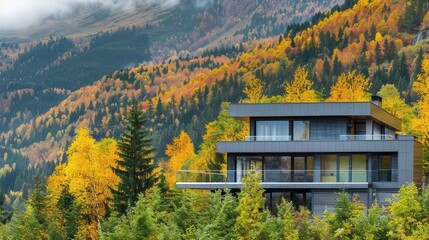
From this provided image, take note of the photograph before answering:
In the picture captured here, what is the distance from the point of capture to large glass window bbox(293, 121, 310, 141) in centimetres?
7644

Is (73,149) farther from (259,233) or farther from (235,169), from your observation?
(259,233)

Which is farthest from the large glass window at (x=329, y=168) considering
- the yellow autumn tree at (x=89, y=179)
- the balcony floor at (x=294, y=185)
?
the yellow autumn tree at (x=89, y=179)

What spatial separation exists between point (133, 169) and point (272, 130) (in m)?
18.0

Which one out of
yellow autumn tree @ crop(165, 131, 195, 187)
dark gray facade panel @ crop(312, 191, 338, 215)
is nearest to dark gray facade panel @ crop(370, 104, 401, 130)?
dark gray facade panel @ crop(312, 191, 338, 215)

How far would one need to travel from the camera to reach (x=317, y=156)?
75.2 metres

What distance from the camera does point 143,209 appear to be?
220ft

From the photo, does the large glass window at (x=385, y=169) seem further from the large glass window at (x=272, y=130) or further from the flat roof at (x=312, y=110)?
the large glass window at (x=272, y=130)

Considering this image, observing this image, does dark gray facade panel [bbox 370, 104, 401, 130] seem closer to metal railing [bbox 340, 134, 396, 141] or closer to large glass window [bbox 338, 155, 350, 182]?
metal railing [bbox 340, 134, 396, 141]

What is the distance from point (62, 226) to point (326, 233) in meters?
36.7

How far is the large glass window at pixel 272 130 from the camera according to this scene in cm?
7656

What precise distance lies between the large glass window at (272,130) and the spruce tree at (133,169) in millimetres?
14636

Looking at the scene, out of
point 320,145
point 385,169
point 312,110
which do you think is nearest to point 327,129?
point 312,110

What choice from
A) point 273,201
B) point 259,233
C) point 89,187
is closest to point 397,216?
point 259,233

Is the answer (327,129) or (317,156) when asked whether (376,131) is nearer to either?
(327,129)
